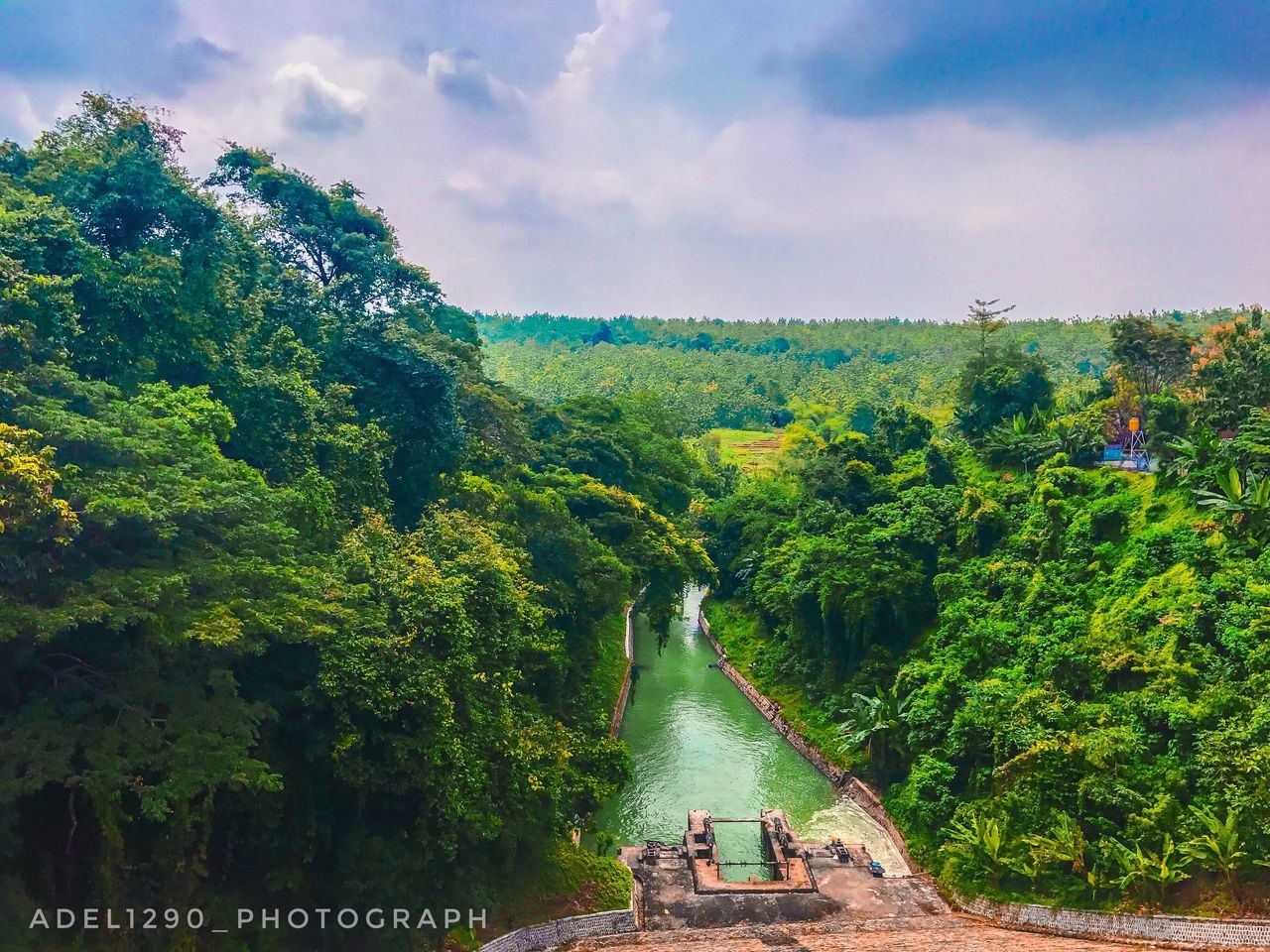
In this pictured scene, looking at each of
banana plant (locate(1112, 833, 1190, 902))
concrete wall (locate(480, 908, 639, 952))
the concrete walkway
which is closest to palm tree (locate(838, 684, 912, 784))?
the concrete walkway

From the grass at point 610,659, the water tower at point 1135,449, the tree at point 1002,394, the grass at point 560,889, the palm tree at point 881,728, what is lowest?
the grass at point 560,889

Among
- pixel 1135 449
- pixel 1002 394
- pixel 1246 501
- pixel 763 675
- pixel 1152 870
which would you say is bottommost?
pixel 1152 870

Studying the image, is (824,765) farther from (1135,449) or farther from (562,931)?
(1135,449)

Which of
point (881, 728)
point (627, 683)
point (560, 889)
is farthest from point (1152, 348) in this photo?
point (560, 889)

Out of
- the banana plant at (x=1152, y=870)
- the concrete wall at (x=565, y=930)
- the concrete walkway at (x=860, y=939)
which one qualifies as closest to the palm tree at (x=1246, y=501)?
the banana plant at (x=1152, y=870)

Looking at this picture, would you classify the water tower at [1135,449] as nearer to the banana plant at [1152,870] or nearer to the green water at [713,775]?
the green water at [713,775]
